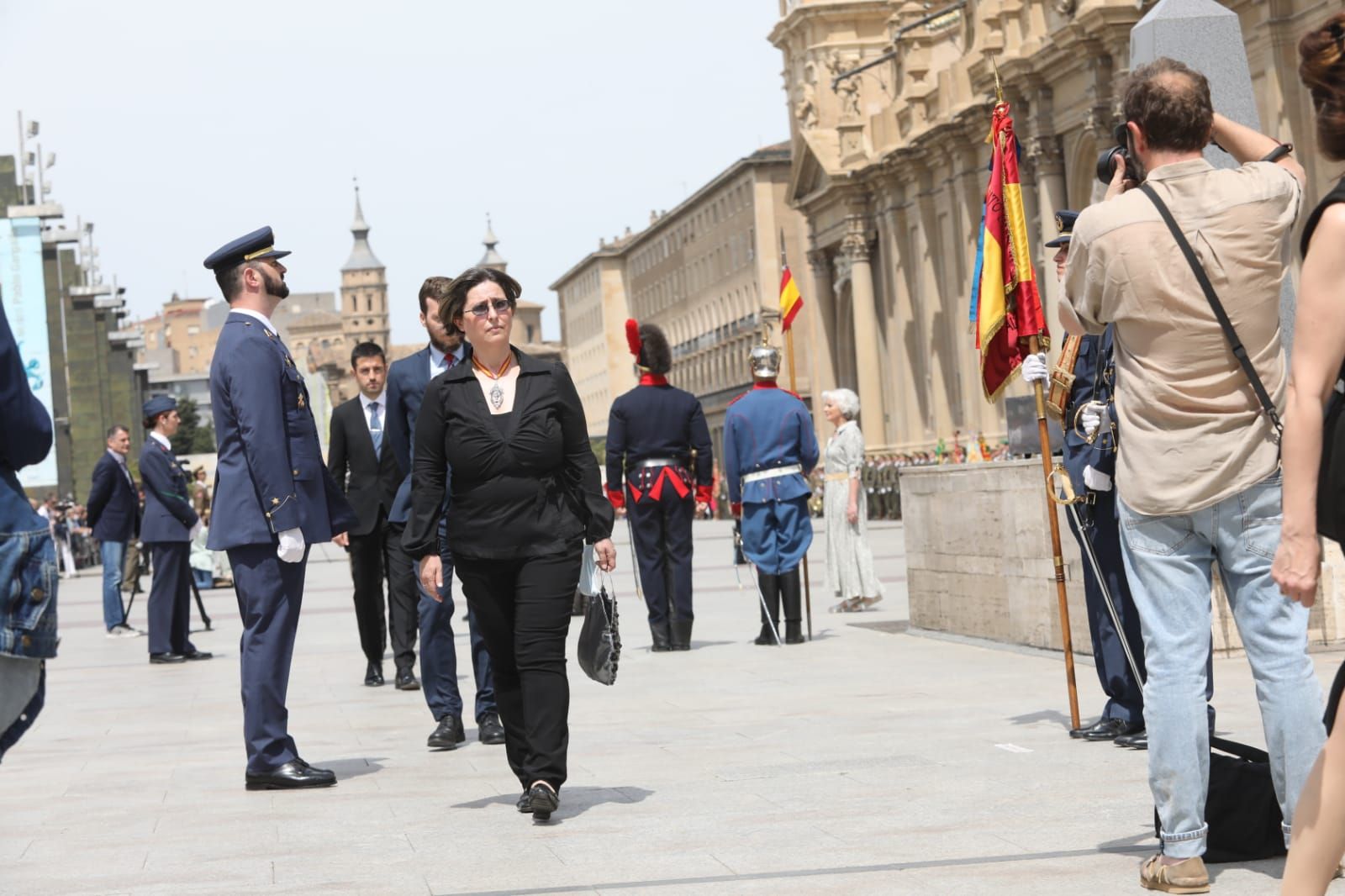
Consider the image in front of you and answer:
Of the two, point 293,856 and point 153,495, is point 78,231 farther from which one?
point 293,856

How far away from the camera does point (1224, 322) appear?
540cm

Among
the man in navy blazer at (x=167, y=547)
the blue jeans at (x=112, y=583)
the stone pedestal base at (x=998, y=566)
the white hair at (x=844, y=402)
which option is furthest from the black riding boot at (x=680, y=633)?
the blue jeans at (x=112, y=583)

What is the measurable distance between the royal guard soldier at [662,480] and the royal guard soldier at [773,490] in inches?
10.7

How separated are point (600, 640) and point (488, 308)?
1.29 m

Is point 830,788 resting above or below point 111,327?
below

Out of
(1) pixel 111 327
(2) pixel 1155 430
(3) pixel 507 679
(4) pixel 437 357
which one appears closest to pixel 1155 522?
(2) pixel 1155 430

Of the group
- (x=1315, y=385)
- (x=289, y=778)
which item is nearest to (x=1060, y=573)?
(x=289, y=778)

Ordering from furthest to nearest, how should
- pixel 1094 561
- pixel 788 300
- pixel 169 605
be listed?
pixel 788 300 < pixel 169 605 < pixel 1094 561

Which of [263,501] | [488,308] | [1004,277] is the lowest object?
[263,501]

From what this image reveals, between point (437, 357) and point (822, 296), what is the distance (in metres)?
65.7

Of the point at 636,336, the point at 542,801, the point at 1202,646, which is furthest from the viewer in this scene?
the point at 636,336

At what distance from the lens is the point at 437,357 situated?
31.3 ft

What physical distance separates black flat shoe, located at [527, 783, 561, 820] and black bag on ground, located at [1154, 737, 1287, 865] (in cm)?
214

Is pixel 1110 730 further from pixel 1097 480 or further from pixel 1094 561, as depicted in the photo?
pixel 1097 480
